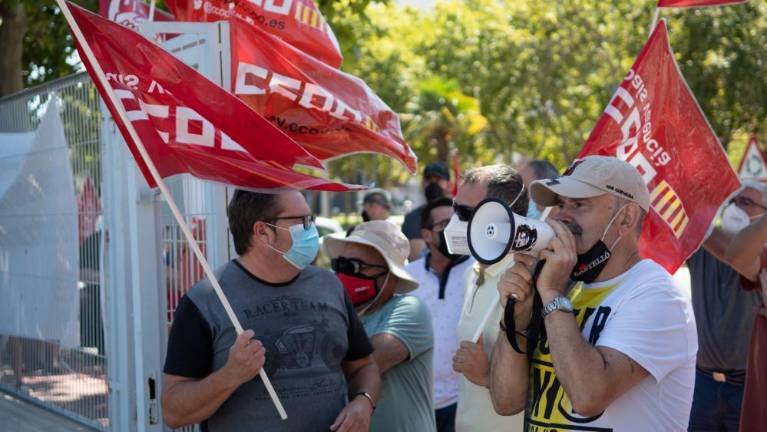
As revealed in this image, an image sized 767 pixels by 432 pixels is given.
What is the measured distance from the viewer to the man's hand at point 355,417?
3.61m

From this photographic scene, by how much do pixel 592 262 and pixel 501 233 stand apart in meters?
0.31

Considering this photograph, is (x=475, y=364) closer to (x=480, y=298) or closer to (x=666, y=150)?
(x=480, y=298)

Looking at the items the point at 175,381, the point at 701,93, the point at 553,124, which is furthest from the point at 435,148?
the point at 175,381

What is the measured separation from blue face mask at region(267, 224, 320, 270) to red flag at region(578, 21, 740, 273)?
160cm

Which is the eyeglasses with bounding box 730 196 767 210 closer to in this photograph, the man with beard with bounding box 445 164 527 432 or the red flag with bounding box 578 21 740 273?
the red flag with bounding box 578 21 740 273

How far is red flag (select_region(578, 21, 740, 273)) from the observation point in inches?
188

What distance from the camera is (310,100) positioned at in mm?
5141

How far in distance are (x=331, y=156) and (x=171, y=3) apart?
1.37 meters

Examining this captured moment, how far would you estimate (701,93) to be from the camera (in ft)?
76.4

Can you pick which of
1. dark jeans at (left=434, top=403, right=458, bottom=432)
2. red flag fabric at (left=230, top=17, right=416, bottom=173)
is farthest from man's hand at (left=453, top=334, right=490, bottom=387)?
red flag fabric at (left=230, top=17, right=416, bottom=173)

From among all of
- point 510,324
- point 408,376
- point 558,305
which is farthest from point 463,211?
point 558,305

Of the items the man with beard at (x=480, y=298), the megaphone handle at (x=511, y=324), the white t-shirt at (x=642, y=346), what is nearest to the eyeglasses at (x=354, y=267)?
the man with beard at (x=480, y=298)

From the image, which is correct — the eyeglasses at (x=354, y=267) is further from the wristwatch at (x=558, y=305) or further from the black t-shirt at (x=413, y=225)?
the black t-shirt at (x=413, y=225)

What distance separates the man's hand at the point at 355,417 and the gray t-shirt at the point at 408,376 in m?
0.41
